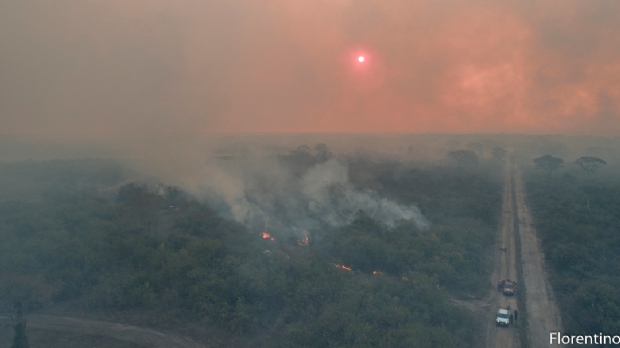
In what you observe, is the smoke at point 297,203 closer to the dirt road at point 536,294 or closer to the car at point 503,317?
the dirt road at point 536,294

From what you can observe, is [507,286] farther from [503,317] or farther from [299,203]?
[299,203]

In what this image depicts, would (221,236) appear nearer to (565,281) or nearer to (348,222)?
(348,222)

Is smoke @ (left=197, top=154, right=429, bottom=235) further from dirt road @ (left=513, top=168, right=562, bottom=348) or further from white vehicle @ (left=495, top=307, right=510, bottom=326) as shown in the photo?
white vehicle @ (left=495, top=307, right=510, bottom=326)

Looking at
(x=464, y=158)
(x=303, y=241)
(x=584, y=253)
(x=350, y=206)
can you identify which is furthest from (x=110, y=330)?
(x=464, y=158)

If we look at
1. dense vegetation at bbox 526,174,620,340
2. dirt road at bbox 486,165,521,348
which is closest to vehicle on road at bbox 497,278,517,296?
dirt road at bbox 486,165,521,348

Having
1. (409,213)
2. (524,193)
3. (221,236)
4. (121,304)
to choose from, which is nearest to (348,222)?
(409,213)
